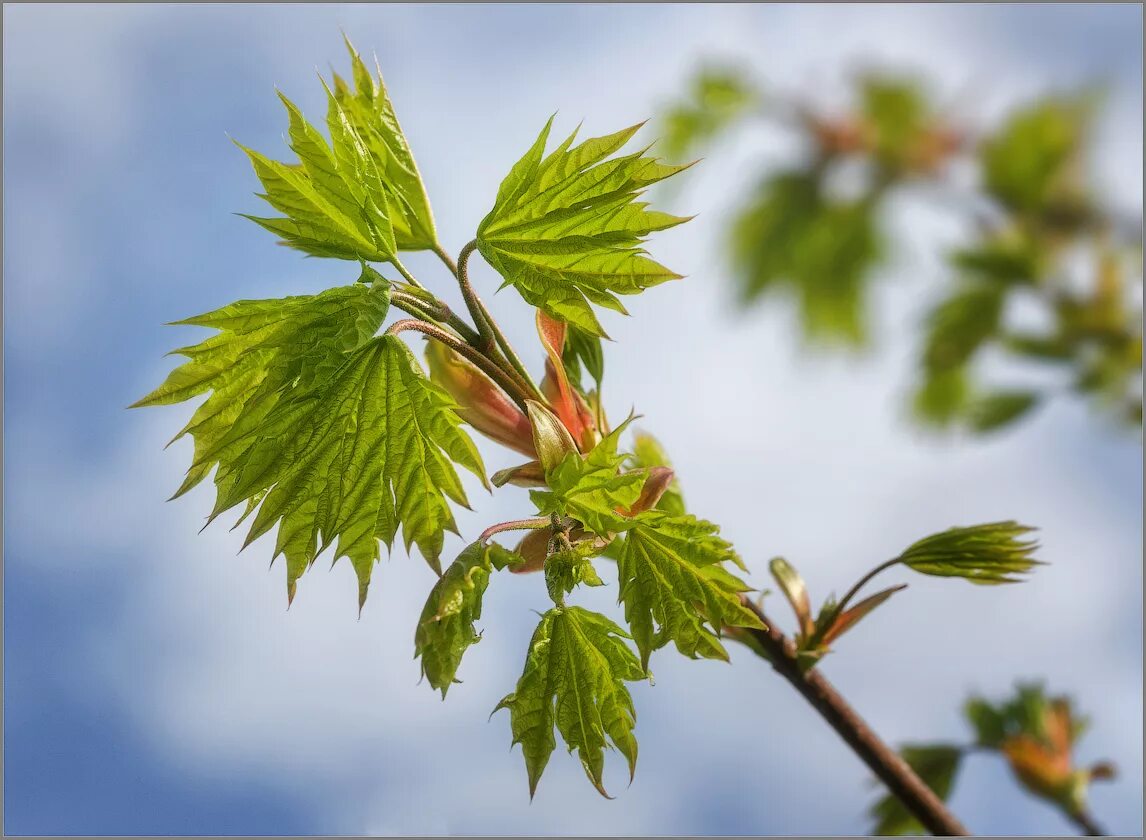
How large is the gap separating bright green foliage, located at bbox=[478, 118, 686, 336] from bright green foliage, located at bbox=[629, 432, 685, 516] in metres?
0.15

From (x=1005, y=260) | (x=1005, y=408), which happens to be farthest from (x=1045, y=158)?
(x=1005, y=408)

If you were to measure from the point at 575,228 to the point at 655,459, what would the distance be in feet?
0.71

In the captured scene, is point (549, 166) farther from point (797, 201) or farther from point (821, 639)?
point (797, 201)

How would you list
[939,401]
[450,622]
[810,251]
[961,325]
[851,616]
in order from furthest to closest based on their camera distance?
[939,401]
[810,251]
[961,325]
[851,616]
[450,622]

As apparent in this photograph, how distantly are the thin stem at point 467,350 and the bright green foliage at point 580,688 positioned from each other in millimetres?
142

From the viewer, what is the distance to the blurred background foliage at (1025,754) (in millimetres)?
1105

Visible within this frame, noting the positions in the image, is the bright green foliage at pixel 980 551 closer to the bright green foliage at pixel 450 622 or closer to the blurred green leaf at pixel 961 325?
the bright green foliage at pixel 450 622

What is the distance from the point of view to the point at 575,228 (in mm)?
582

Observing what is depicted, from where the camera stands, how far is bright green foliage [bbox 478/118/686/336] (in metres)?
0.57

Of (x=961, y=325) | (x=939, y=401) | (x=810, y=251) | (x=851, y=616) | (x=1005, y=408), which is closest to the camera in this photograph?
(x=851, y=616)

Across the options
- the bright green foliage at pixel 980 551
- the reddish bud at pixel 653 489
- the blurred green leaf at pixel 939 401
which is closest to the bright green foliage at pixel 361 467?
the reddish bud at pixel 653 489

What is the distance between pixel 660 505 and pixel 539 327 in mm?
158

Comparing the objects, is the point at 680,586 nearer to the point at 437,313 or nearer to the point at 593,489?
the point at 593,489

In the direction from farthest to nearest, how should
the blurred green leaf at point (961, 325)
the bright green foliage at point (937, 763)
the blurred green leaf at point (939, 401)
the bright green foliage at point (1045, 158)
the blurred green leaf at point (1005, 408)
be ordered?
the blurred green leaf at point (939, 401) → the blurred green leaf at point (1005, 408) → the blurred green leaf at point (961, 325) → the bright green foliage at point (1045, 158) → the bright green foliage at point (937, 763)
